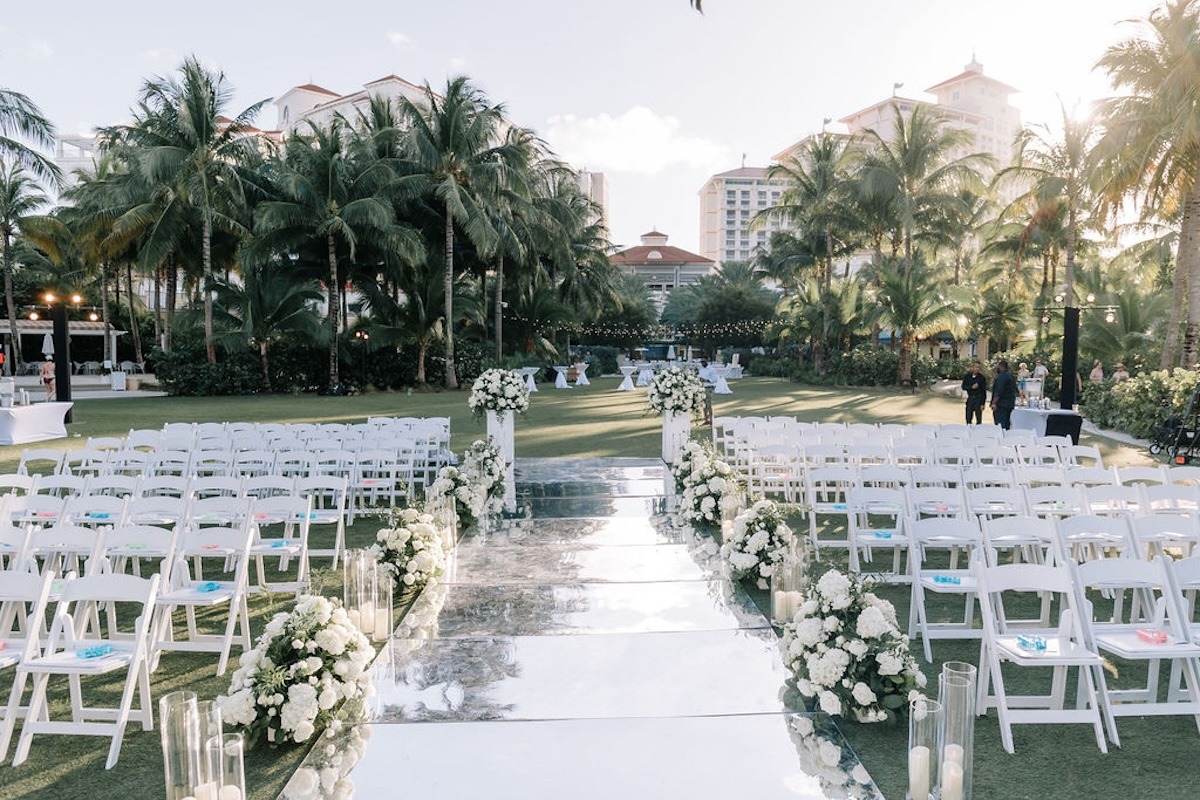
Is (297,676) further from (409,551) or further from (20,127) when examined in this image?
(20,127)

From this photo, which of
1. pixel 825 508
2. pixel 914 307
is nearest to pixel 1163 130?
pixel 914 307

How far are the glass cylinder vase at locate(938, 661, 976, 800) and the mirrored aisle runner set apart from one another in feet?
1.28

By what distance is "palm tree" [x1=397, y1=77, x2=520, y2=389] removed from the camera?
93.6 ft

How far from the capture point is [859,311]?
34250mm

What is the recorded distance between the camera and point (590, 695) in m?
4.44

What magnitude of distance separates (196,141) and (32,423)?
1446 centimetres

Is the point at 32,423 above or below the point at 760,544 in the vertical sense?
above

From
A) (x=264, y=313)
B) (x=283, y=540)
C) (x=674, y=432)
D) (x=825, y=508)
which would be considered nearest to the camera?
(x=283, y=540)

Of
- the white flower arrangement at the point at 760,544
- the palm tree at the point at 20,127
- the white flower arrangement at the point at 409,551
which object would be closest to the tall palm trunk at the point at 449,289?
the palm tree at the point at 20,127

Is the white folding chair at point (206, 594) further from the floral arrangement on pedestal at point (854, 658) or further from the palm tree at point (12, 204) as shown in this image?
the palm tree at point (12, 204)

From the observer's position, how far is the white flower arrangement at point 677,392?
1211 centimetres

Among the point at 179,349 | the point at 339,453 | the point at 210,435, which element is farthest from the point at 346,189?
the point at 339,453

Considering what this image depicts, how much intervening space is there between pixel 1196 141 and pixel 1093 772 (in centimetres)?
1788

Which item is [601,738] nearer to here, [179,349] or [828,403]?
[828,403]
